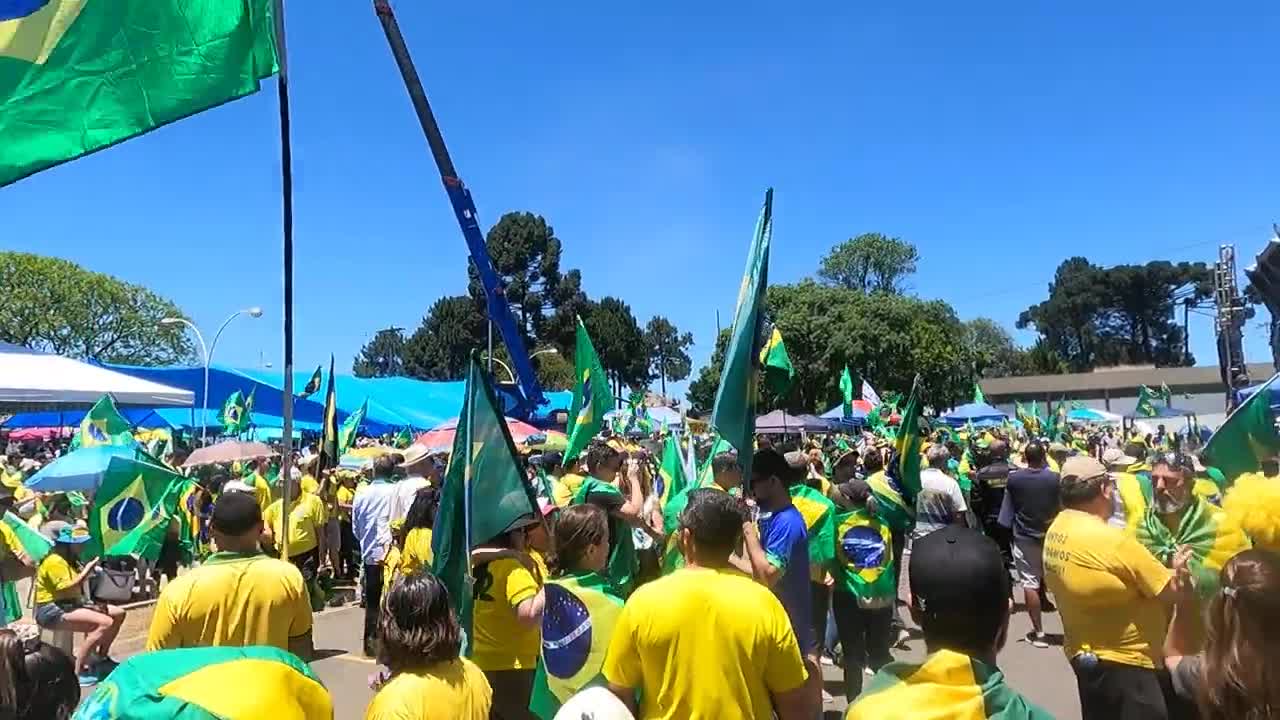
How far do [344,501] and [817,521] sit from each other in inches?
360

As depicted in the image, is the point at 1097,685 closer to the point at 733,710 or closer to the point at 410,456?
the point at 733,710

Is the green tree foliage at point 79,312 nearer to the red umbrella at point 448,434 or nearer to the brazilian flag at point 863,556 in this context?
the red umbrella at point 448,434

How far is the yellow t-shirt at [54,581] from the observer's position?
6.09 metres

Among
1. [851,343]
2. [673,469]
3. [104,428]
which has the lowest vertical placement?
[673,469]

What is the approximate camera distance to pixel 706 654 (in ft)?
9.18

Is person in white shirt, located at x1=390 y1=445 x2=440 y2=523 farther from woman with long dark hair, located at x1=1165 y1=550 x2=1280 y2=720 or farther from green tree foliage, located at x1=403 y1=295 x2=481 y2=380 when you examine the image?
green tree foliage, located at x1=403 y1=295 x2=481 y2=380

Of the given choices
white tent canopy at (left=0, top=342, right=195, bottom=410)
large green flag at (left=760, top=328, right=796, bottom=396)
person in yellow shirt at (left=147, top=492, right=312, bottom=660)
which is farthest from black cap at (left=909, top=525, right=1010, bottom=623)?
white tent canopy at (left=0, top=342, right=195, bottom=410)

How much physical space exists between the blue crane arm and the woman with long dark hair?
7.61m

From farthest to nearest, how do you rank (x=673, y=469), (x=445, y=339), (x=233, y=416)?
(x=445, y=339) → (x=233, y=416) → (x=673, y=469)

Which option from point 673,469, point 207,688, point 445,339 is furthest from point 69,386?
point 445,339

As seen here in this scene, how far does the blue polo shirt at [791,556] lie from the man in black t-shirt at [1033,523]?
4158mm

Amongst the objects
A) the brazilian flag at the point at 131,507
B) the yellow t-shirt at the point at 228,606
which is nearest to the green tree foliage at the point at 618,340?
the brazilian flag at the point at 131,507

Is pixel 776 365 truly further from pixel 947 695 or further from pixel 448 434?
pixel 448 434

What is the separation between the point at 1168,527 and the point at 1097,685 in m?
0.83
